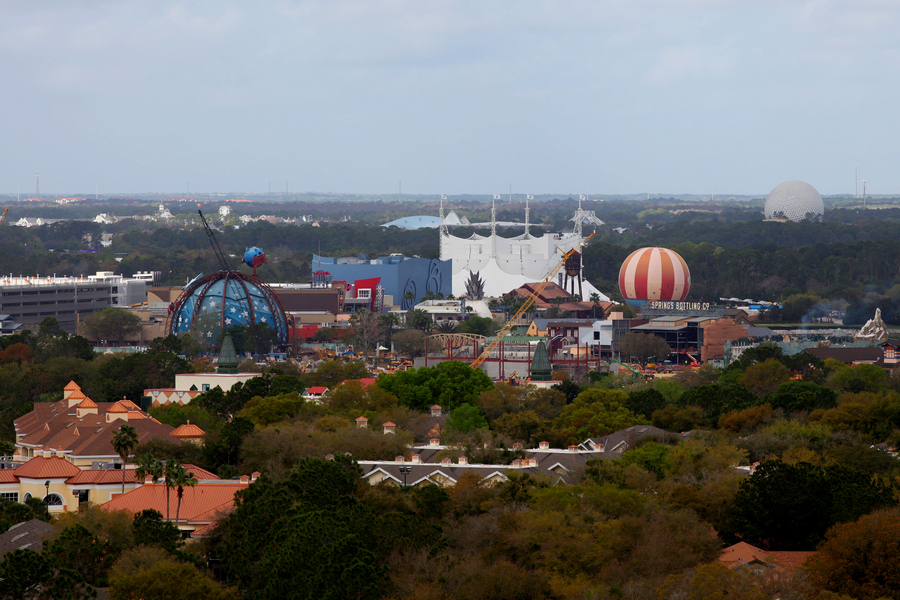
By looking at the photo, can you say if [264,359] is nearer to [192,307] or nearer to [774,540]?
[192,307]

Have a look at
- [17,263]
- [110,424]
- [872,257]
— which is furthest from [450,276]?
[110,424]

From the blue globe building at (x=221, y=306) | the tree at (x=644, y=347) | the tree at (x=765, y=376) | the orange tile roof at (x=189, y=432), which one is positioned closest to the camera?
the orange tile roof at (x=189, y=432)

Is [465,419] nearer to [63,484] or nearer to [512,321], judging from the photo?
[63,484]

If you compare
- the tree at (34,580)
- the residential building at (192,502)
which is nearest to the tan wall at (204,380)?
the residential building at (192,502)

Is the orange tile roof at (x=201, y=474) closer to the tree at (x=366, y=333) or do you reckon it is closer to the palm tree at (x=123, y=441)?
the palm tree at (x=123, y=441)

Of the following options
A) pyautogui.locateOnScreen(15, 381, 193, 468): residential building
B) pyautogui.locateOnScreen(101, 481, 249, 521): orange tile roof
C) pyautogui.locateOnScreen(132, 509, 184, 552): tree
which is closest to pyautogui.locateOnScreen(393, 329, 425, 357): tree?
pyautogui.locateOnScreen(15, 381, 193, 468): residential building

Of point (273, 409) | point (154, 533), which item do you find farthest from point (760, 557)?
point (273, 409)

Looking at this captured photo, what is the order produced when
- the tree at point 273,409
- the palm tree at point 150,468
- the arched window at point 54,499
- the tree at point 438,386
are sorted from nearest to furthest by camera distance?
the palm tree at point 150,468
the arched window at point 54,499
the tree at point 273,409
the tree at point 438,386

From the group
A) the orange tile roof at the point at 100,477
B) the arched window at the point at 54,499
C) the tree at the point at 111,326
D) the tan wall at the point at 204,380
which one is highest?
the orange tile roof at the point at 100,477
